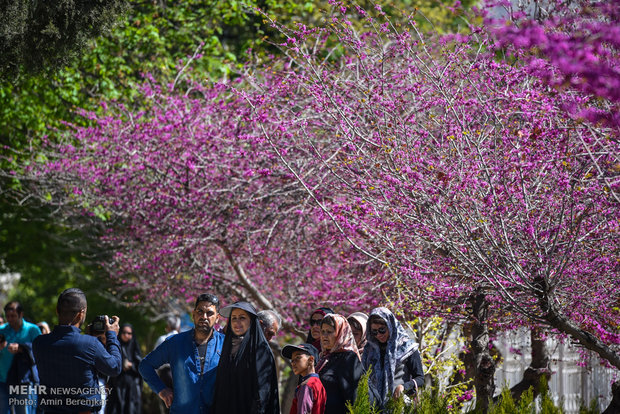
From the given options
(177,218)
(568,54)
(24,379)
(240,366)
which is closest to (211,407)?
(240,366)

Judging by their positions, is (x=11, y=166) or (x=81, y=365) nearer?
(x=81, y=365)

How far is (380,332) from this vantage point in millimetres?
8180

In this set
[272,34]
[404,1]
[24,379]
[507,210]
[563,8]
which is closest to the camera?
[507,210]

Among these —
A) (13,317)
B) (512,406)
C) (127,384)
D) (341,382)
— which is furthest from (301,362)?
(127,384)

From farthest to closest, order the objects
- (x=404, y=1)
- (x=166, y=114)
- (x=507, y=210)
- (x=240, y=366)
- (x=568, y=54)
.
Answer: (x=404, y=1)
(x=166, y=114)
(x=507, y=210)
(x=240, y=366)
(x=568, y=54)

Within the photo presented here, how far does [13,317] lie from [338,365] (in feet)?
18.6

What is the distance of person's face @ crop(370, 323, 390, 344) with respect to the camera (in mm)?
8172

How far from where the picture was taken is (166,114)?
539 inches

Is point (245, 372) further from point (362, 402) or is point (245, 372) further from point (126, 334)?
point (126, 334)

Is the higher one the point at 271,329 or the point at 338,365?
the point at 338,365

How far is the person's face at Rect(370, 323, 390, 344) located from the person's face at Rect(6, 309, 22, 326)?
517cm

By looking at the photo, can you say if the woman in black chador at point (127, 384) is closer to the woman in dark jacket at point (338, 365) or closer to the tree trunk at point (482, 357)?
the tree trunk at point (482, 357)

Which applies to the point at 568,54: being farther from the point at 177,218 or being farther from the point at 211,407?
the point at 177,218

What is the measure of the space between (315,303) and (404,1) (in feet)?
49.6
